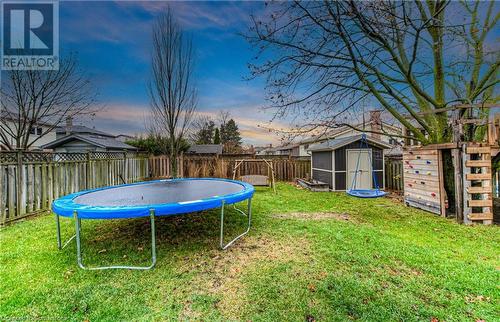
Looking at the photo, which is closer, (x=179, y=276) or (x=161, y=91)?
(x=179, y=276)

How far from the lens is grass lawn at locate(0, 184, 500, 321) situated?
1.93m

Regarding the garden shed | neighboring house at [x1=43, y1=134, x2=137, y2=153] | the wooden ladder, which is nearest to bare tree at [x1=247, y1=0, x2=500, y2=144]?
the wooden ladder

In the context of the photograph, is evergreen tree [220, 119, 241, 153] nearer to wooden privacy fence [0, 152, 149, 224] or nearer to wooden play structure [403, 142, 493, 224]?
wooden privacy fence [0, 152, 149, 224]

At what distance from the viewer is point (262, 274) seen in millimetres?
2508

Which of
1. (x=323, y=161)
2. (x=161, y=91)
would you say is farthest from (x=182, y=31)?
(x=323, y=161)

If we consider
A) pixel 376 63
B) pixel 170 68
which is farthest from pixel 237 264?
pixel 170 68

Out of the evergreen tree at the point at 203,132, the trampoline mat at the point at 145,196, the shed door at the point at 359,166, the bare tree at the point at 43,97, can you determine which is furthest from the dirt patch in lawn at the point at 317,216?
the evergreen tree at the point at 203,132

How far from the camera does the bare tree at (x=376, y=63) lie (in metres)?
4.74

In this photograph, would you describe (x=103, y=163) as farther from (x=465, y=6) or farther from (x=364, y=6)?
(x=465, y=6)

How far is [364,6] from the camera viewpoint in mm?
4203

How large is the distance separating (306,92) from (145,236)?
4.74 m

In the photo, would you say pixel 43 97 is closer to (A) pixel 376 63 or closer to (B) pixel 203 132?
(A) pixel 376 63

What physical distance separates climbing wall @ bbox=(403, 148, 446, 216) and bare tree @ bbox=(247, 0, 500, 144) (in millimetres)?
652

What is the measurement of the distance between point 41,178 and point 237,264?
200 inches
